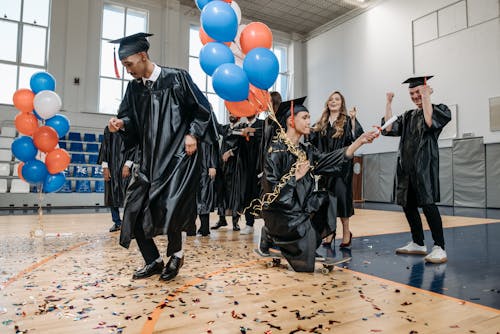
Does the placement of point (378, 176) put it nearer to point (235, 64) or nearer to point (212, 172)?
point (212, 172)

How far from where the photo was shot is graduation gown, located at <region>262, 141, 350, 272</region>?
2691mm

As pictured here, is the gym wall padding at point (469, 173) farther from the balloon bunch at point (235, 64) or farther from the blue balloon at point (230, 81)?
the blue balloon at point (230, 81)

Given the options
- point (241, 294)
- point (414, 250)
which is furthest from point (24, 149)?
point (414, 250)

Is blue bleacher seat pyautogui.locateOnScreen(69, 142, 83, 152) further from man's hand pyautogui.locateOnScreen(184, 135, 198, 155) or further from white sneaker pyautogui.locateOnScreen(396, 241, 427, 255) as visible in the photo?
white sneaker pyautogui.locateOnScreen(396, 241, 427, 255)

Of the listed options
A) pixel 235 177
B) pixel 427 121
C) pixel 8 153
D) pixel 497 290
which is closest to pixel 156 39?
pixel 8 153

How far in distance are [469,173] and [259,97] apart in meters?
8.79

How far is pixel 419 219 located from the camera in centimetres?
344

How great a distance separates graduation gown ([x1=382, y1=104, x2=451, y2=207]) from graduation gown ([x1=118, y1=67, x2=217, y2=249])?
188cm

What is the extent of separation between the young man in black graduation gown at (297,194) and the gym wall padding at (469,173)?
8.94 meters

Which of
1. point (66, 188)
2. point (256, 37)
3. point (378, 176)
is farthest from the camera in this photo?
point (378, 176)

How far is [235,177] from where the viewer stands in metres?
5.10

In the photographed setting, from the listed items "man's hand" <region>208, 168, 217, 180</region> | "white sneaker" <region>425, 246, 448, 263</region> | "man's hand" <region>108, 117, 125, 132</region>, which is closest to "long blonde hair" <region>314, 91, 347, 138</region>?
"white sneaker" <region>425, 246, 448, 263</region>

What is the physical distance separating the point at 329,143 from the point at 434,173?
1054 millimetres

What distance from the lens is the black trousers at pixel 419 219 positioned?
3.17 metres
